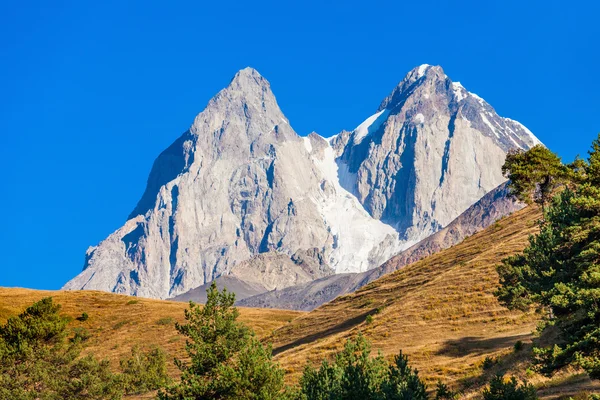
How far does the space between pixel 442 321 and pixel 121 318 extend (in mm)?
64955

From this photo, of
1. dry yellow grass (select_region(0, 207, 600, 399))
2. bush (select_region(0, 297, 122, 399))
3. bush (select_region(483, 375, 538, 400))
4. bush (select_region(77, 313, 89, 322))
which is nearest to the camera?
bush (select_region(483, 375, 538, 400))

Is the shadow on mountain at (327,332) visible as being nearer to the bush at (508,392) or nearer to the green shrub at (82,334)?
the green shrub at (82,334)

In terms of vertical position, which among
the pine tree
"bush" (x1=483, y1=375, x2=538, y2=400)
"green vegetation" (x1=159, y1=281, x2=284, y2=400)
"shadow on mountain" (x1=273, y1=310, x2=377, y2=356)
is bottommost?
"bush" (x1=483, y1=375, x2=538, y2=400)

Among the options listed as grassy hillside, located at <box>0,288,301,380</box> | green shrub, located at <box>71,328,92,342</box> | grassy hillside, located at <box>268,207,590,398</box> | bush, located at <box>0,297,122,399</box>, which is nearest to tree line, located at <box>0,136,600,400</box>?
bush, located at <box>0,297,122,399</box>

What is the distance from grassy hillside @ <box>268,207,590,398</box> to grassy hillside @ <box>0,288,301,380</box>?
1665 centimetres

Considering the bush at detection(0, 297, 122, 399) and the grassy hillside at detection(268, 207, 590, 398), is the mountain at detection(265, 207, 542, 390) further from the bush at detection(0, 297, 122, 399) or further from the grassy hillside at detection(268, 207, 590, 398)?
the bush at detection(0, 297, 122, 399)

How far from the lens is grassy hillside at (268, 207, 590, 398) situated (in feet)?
181

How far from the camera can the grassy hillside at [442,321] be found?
2172 inches

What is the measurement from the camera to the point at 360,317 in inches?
3477

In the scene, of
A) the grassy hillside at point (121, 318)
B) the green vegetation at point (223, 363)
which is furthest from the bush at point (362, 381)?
the grassy hillside at point (121, 318)

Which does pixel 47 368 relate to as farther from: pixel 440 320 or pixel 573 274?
pixel 573 274

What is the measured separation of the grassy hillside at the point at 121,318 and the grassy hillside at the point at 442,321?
16.7 m

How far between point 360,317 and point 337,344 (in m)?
15.3

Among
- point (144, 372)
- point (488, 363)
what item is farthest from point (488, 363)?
point (144, 372)
